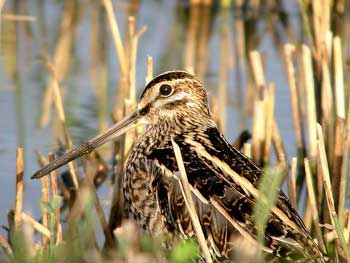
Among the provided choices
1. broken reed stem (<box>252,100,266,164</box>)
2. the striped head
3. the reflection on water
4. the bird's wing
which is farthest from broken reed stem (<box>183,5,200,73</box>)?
the bird's wing

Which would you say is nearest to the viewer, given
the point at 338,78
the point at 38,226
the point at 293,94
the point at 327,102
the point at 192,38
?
the point at 38,226

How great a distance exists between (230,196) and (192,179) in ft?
0.59

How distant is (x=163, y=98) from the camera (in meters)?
5.10

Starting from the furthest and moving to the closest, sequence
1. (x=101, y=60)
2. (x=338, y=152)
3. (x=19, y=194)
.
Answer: (x=101, y=60)
(x=338, y=152)
(x=19, y=194)

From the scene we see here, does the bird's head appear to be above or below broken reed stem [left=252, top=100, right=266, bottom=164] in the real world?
above

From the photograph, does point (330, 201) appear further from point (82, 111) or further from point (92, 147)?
point (82, 111)

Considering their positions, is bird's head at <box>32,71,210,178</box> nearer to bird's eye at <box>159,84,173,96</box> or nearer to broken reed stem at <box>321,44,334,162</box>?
bird's eye at <box>159,84,173,96</box>

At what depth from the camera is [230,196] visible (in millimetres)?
4320

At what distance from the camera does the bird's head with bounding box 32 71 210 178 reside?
16.6ft

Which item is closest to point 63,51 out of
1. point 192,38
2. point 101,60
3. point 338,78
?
point 101,60

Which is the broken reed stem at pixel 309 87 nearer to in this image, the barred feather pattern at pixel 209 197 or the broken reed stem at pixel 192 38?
the barred feather pattern at pixel 209 197

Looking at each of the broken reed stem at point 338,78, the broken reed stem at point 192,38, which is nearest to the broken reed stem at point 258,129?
the broken reed stem at point 338,78

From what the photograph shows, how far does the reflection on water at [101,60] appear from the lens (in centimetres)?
691

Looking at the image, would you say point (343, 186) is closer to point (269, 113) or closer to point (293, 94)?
point (269, 113)
